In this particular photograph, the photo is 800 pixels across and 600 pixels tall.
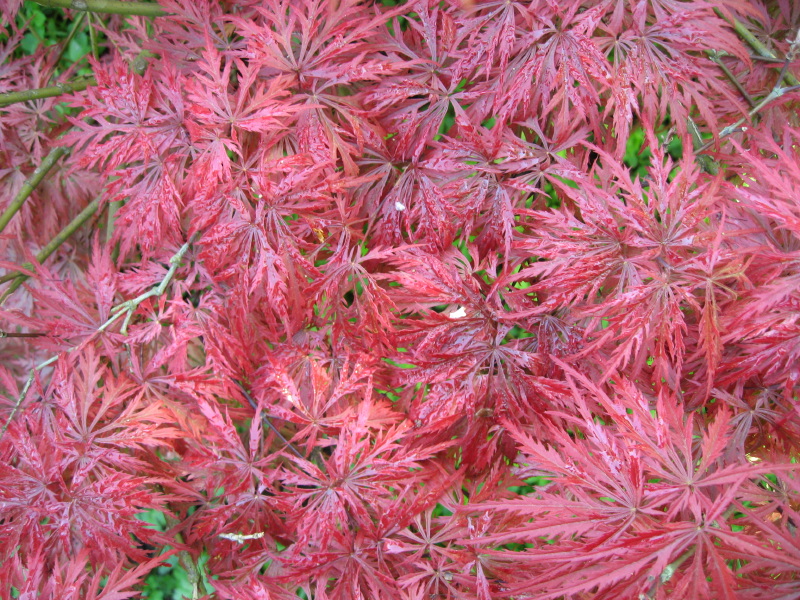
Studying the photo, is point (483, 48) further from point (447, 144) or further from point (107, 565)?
point (107, 565)

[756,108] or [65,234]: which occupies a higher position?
[756,108]

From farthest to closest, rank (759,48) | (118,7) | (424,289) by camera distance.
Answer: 1. (118,7)
2. (759,48)
3. (424,289)

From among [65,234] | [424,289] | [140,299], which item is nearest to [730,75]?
[424,289]

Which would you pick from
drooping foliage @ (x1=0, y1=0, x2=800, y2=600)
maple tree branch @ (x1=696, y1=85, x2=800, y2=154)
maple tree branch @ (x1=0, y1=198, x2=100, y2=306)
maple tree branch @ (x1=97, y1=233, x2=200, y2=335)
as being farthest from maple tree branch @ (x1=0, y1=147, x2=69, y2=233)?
maple tree branch @ (x1=696, y1=85, x2=800, y2=154)

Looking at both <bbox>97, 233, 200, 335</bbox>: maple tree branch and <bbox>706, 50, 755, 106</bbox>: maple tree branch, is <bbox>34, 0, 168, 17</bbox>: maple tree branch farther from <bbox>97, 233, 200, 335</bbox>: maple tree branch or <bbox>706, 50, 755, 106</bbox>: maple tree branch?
<bbox>706, 50, 755, 106</bbox>: maple tree branch

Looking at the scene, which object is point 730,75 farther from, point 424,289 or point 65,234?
point 65,234

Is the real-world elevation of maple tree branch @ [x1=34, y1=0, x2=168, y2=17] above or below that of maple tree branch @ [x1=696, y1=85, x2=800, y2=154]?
above

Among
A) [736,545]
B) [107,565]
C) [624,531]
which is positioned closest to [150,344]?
[107,565]
